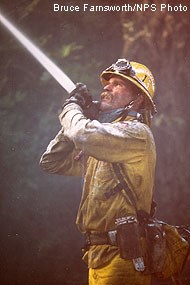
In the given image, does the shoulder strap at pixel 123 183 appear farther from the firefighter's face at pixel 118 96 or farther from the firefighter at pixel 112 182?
the firefighter's face at pixel 118 96

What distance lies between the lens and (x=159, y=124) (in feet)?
9.99

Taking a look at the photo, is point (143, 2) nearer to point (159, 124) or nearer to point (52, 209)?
point (159, 124)

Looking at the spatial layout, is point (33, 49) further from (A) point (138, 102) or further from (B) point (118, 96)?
(A) point (138, 102)

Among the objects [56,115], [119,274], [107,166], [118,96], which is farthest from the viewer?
[56,115]

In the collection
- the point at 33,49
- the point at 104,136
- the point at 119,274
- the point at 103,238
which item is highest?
the point at 33,49

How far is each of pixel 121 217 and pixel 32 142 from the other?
1005 mm

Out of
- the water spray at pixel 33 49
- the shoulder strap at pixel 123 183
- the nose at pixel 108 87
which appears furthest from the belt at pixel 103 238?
the water spray at pixel 33 49

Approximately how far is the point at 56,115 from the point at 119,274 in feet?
4.21

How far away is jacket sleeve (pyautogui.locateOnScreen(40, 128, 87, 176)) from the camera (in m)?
2.67

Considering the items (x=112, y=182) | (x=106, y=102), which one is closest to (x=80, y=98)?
(x=106, y=102)

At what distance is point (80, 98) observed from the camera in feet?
8.15

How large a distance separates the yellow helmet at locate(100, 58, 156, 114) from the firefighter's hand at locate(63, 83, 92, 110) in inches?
11.3

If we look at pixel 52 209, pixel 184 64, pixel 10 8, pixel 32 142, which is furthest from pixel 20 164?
pixel 184 64

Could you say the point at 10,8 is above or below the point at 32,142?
above
